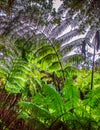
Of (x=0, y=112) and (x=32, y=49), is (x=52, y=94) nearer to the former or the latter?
(x=0, y=112)

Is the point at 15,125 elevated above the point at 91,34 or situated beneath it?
situated beneath

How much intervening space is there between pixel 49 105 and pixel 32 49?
250 cm

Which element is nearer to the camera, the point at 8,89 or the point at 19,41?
the point at 8,89

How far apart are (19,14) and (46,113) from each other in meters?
7.27

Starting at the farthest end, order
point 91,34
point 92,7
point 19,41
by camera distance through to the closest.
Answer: point 91,34 → point 92,7 → point 19,41

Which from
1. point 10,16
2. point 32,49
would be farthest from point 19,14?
point 32,49

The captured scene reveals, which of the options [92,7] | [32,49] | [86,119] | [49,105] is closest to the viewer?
[86,119]

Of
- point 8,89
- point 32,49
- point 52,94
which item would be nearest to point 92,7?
point 32,49

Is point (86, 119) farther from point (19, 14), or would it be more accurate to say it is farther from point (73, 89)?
point (19, 14)

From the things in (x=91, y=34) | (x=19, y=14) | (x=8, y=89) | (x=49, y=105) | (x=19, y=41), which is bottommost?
(x=49, y=105)

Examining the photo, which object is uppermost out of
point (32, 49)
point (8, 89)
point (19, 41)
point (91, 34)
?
point (91, 34)

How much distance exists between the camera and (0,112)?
2615 millimetres

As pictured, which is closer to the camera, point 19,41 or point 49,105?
point 49,105

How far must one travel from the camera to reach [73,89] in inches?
107
